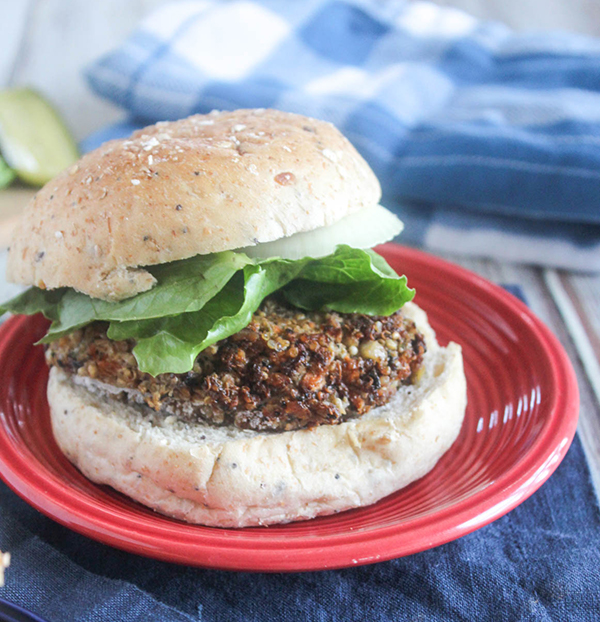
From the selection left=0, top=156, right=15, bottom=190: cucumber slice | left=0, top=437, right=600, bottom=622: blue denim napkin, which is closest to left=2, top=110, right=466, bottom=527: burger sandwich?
left=0, top=437, right=600, bottom=622: blue denim napkin

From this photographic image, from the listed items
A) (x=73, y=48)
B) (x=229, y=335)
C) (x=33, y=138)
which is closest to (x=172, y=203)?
(x=229, y=335)

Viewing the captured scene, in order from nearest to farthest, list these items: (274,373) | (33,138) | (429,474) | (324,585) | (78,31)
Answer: (324,585), (274,373), (429,474), (33,138), (78,31)

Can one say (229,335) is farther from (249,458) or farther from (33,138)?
(33,138)

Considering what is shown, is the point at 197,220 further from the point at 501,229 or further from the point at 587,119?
the point at 587,119

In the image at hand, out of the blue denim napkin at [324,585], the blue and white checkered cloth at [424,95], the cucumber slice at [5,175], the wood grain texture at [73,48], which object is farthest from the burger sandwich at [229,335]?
the wood grain texture at [73,48]

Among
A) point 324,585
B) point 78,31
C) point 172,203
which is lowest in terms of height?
point 324,585

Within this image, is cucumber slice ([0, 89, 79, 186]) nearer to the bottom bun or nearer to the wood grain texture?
the wood grain texture
